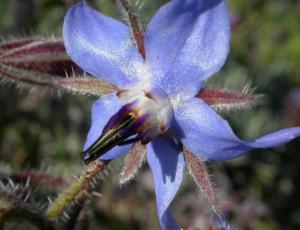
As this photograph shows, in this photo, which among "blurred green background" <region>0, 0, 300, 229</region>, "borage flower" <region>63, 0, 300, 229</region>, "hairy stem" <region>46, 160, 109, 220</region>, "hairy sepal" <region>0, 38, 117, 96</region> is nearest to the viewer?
"borage flower" <region>63, 0, 300, 229</region>

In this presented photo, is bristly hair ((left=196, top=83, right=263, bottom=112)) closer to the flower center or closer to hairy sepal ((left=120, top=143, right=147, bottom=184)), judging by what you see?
the flower center

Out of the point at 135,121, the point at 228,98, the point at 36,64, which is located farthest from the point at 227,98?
the point at 36,64

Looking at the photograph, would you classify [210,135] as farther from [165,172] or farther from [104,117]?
[104,117]

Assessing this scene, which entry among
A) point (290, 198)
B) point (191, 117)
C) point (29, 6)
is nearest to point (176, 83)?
point (191, 117)

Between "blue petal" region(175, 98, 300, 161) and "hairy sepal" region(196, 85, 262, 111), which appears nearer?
"blue petal" region(175, 98, 300, 161)

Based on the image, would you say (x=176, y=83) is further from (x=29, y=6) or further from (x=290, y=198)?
(x=290, y=198)

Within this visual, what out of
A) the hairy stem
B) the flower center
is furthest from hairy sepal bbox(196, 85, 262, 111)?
the hairy stem
